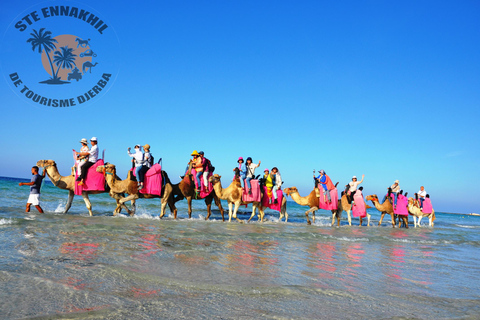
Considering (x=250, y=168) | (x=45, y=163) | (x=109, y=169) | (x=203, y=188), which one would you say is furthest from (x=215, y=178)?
(x=45, y=163)

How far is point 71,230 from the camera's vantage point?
8.33 metres

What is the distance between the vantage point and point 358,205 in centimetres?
1855

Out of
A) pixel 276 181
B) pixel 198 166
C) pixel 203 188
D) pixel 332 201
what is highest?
pixel 198 166

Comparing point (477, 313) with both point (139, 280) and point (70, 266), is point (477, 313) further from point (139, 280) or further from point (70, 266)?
point (70, 266)

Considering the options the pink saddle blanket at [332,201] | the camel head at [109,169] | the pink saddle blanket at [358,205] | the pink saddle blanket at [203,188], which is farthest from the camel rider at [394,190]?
the camel head at [109,169]

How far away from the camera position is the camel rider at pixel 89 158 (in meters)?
13.2

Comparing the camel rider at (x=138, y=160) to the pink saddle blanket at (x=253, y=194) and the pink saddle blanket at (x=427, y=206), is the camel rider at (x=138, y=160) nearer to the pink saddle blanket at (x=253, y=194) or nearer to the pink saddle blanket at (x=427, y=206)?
the pink saddle blanket at (x=253, y=194)

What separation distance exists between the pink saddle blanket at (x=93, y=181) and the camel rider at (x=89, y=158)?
0.12 m

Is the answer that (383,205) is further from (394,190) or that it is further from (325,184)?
(325,184)

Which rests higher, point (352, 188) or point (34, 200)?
point (352, 188)

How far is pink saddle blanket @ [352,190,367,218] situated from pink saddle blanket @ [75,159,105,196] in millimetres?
12464

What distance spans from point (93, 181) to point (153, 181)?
7.24ft

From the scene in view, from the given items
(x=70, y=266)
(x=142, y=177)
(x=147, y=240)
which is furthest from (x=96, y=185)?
(x=70, y=266)

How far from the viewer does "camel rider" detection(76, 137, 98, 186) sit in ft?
43.2
